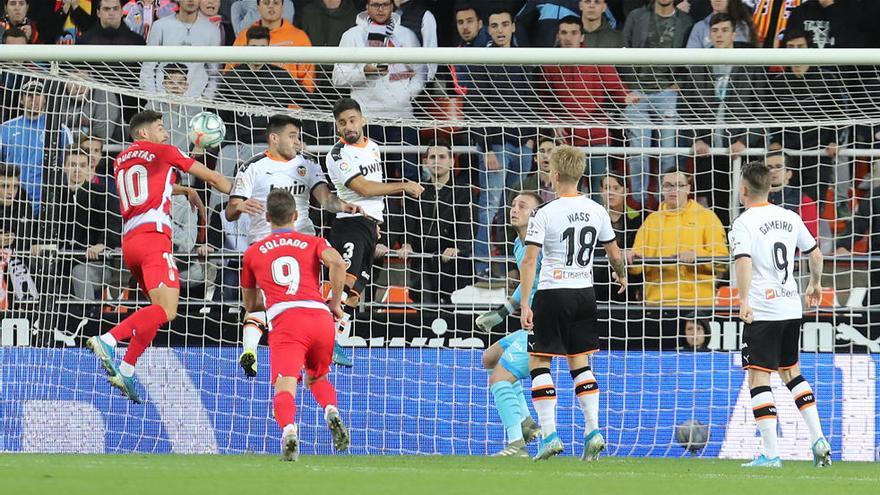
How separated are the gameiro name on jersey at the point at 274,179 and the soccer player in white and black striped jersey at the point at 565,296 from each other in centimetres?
234

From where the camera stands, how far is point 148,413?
10.7 m

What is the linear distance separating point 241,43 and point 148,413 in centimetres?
442

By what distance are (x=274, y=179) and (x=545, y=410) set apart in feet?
9.76

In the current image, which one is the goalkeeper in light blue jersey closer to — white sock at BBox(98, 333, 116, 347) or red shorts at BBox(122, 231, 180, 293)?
red shorts at BBox(122, 231, 180, 293)

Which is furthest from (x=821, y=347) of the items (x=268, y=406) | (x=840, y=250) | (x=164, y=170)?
(x=164, y=170)

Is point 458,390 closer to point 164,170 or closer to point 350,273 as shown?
point 350,273

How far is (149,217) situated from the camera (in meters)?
9.95

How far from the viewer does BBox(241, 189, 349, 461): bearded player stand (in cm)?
823

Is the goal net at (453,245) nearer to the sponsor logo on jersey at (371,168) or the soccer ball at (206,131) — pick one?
the soccer ball at (206,131)

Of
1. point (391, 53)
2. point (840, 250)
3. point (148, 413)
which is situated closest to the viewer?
point (391, 53)

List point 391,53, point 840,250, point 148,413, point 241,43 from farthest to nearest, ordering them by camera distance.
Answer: point 241,43 < point 840,250 < point 148,413 < point 391,53

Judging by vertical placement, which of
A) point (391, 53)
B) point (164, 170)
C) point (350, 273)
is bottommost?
point (350, 273)

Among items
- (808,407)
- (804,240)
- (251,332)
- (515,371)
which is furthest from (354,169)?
(808,407)

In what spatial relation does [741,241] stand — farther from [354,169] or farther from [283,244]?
[354,169]
